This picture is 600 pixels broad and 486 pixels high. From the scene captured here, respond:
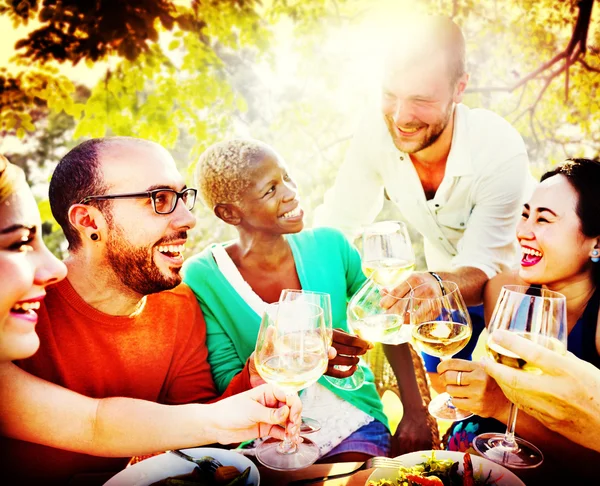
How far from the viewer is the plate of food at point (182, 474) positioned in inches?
51.6

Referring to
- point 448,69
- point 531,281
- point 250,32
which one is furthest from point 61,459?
point 250,32

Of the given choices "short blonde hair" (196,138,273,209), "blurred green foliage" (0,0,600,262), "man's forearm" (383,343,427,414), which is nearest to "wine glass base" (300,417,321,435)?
"man's forearm" (383,343,427,414)

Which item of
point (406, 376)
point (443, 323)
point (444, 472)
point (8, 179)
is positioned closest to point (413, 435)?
point (406, 376)

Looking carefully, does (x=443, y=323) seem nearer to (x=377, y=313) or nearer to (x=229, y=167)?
(x=377, y=313)

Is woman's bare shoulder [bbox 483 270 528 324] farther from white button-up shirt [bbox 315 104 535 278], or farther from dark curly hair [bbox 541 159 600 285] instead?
dark curly hair [bbox 541 159 600 285]

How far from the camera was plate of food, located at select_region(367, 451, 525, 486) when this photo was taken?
128cm

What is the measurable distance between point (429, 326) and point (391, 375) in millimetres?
1370

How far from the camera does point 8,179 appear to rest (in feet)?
4.23

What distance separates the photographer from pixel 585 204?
2041 millimetres

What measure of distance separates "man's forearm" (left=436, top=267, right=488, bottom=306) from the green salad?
1323 mm

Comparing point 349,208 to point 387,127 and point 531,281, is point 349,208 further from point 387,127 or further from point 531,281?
point 531,281

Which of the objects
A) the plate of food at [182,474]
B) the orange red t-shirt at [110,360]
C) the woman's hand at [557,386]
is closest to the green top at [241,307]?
the orange red t-shirt at [110,360]

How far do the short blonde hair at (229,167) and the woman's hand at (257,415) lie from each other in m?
1.19

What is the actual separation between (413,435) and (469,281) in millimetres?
900
